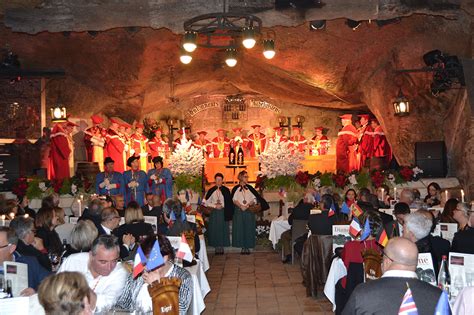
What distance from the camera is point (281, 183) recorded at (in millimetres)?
14805

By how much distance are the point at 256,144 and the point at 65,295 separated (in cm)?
1997

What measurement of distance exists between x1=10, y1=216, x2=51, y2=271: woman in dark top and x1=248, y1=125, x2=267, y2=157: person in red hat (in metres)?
17.0

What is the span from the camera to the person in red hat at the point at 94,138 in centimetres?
1848

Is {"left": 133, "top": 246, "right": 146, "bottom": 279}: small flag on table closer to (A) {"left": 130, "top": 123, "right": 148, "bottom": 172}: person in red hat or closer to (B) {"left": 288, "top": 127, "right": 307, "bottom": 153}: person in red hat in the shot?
(A) {"left": 130, "top": 123, "right": 148, "bottom": 172}: person in red hat

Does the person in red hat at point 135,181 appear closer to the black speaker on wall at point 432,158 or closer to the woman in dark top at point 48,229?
the black speaker on wall at point 432,158

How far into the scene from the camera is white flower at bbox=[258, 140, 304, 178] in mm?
14836

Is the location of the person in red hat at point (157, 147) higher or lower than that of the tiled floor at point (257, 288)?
higher

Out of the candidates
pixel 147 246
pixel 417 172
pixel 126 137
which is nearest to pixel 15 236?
pixel 147 246

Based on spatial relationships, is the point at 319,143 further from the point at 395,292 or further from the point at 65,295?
the point at 65,295

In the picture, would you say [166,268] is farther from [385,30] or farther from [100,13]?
[385,30]

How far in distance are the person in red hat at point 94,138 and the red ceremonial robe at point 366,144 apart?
7362mm

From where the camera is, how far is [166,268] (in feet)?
16.7

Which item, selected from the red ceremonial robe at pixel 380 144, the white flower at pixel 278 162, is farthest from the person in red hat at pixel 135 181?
the red ceremonial robe at pixel 380 144

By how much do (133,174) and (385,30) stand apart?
6387 mm
